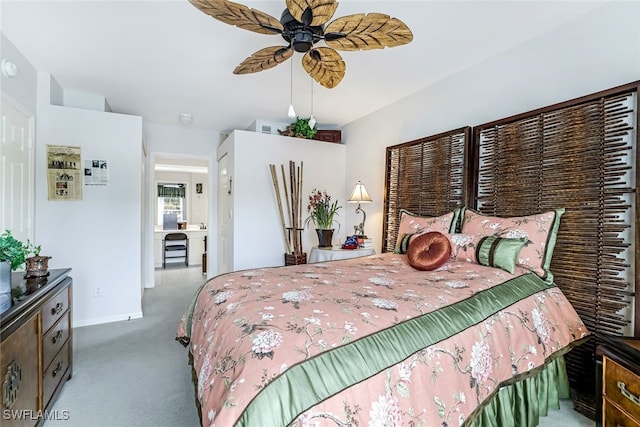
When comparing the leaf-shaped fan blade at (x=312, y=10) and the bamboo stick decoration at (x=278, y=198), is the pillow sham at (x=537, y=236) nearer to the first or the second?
the leaf-shaped fan blade at (x=312, y=10)

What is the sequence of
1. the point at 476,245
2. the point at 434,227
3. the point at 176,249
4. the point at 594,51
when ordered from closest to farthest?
the point at 594,51, the point at 476,245, the point at 434,227, the point at 176,249

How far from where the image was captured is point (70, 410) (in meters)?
1.85

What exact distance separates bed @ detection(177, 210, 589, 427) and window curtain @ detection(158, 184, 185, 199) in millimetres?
6671

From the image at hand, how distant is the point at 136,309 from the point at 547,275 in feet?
13.2

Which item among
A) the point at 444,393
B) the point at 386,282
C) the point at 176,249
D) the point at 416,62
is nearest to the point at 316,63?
the point at 416,62

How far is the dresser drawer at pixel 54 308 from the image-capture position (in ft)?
5.56

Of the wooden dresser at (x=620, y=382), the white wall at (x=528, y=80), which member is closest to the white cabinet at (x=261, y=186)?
the white wall at (x=528, y=80)

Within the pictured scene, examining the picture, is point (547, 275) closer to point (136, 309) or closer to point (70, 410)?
point (70, 410)

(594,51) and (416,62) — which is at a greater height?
(416,62)

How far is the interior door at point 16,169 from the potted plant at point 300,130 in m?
2.76

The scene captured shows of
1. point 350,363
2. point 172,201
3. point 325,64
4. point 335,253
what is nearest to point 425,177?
point 335,253

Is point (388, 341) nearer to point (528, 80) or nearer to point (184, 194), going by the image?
point (528, 80)

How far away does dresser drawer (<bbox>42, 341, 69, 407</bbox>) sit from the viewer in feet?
5.56

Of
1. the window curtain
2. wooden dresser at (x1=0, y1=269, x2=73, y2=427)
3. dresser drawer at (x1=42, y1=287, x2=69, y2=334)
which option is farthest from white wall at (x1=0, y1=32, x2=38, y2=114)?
the window curtain
